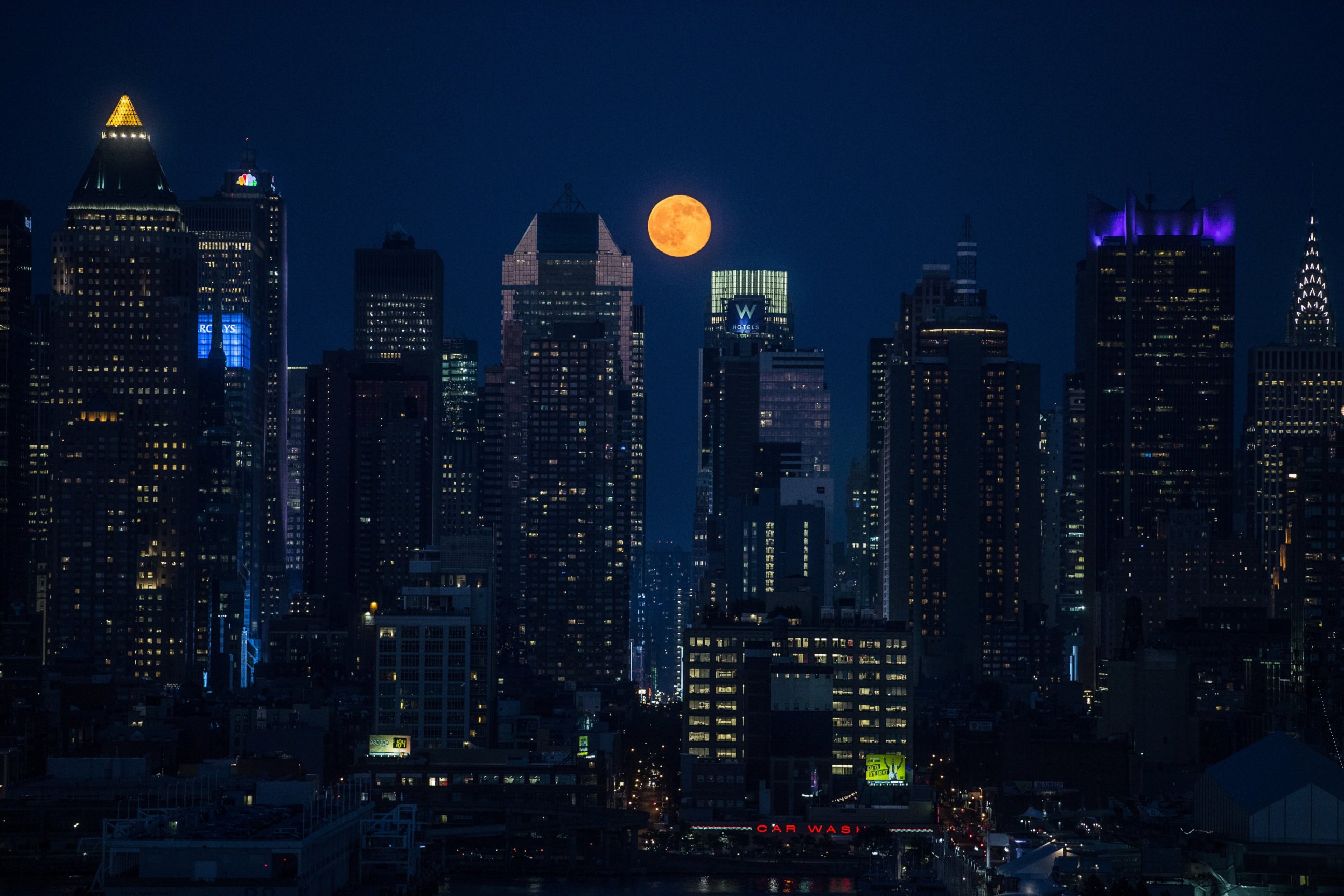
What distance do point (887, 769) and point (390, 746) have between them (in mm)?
33226

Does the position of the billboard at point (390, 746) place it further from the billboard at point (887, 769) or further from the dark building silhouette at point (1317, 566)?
the dark building silhouette at point (1317, 566)

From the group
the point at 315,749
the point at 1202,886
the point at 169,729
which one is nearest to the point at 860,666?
the point at 315,749

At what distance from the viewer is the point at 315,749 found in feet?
513

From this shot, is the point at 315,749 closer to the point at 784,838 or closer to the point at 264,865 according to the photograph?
the point at 784,838

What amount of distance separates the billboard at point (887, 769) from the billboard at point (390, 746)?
30.6 meters

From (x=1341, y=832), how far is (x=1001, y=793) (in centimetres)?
6048

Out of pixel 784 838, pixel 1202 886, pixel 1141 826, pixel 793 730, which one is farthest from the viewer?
pixel 793 730

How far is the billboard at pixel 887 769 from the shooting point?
6038 inches

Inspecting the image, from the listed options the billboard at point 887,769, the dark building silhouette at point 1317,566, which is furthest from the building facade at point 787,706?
the dark building silhouette at point 1317,566

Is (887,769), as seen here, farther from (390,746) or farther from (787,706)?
(390,746)

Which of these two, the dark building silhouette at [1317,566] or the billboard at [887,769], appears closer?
the billboard at [887,769]

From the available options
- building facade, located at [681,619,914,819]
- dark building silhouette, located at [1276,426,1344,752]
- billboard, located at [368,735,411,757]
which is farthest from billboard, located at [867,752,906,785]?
billboard, located at [368,735,411,757]

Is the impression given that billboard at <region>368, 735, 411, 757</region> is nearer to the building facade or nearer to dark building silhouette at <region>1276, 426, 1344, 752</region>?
the building facade

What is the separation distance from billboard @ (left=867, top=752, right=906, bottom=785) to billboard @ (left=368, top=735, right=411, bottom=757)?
100ft
